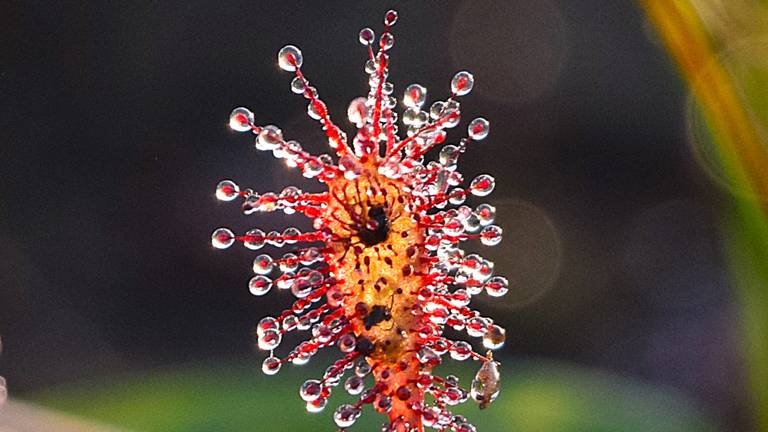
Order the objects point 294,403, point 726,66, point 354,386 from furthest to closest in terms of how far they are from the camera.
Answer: point 294,403 < point 726,66 < point 354,386

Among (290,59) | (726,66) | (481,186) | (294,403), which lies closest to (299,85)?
(290,59)

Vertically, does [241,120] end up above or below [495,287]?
above

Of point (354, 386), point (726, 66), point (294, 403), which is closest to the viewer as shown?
point (354, 386)

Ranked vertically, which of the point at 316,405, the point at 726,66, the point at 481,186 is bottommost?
the point at 316,405

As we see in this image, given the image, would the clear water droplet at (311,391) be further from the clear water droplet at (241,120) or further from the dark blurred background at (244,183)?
the dark blurred background at (244,183)

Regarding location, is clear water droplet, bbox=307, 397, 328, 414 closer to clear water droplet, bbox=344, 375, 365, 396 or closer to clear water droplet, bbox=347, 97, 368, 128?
clear water droplet, bbox=344, 375, 365, 396

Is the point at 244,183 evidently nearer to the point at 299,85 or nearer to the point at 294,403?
the point at 294,403

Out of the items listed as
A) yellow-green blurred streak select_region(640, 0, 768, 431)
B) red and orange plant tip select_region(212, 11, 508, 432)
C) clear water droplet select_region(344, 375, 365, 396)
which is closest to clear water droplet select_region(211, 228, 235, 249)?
red and orange plant tip select_region(212, 11, 508, 432)

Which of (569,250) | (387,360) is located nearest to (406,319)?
(387,360)
